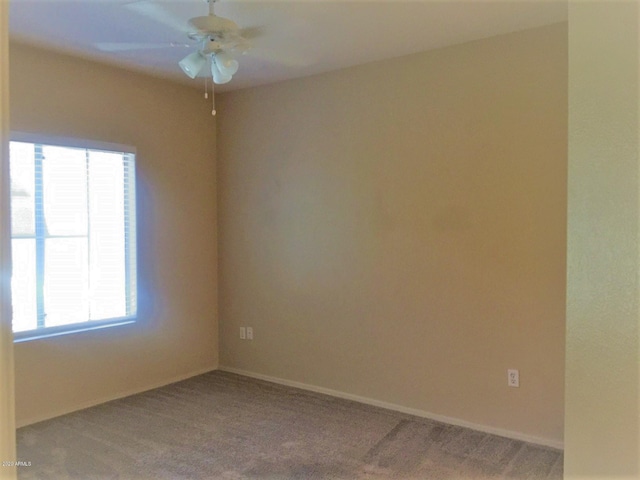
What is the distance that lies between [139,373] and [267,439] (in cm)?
151

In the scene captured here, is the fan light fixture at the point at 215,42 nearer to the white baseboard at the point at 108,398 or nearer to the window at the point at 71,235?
the window at the point at 71,235

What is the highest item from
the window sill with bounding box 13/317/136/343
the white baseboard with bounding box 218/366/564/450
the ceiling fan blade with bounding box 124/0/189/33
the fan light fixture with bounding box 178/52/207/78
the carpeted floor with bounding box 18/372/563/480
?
the ceiling fan blade with bounding box 124/0/189/33

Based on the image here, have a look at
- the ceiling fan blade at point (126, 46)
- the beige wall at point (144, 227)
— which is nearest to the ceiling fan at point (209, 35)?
the ceiling fan blade at point (126, 46)

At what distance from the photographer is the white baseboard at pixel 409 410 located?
122 inches

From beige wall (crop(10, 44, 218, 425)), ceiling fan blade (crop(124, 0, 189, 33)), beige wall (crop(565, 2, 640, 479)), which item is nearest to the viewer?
beige wall (crop(565, 2, 640, 479))

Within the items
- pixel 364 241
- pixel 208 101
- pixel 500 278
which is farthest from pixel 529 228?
pixel 208 101

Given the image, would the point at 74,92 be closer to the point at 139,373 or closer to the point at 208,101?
the point at 208,101

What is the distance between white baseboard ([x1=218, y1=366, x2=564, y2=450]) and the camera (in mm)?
3098

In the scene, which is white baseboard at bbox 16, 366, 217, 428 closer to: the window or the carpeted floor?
the carpeted floor

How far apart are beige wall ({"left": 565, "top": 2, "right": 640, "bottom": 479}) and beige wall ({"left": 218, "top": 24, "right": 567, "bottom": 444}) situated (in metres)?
2.23

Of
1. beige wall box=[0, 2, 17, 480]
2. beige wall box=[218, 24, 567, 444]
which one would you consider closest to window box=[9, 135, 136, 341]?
beige wall box=[218, 24, 567, 444]

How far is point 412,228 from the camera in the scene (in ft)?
11.6

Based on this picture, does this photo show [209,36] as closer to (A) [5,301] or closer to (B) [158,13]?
(B) [158,13]

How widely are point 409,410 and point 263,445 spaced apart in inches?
44.2
